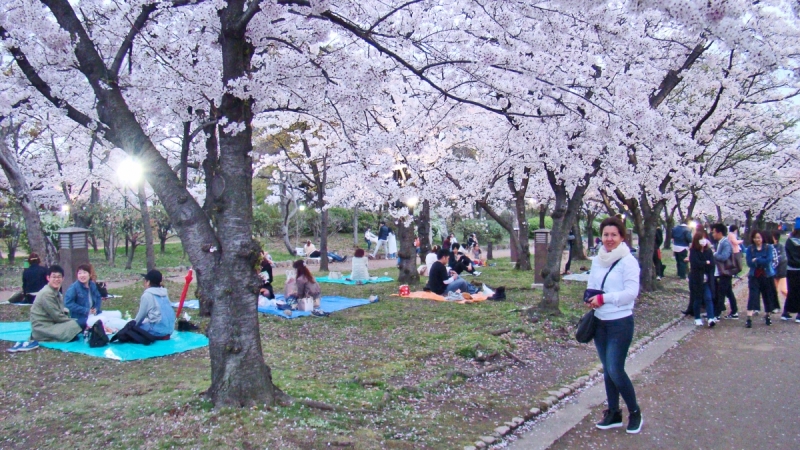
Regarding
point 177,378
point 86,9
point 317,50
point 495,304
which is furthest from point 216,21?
point 495,304

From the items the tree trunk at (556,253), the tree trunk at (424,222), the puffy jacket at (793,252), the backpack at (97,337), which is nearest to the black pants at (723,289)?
the puffy jacket at (793,252)

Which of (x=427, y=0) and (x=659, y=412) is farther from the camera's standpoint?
(x=427, y=0)

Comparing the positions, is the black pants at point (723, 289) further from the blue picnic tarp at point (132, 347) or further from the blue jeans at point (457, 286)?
the blue picnic tarp at point (132, 347)

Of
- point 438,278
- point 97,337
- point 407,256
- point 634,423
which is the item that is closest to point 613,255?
point 634,423

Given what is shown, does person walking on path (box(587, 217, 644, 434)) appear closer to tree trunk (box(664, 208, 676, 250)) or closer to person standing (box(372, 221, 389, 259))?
person standing (box(372, 221, 389, 259))

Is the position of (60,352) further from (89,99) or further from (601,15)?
(601,15)

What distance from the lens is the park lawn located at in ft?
13.2

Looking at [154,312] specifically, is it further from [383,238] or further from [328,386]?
[383,238]

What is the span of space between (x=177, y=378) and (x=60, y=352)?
7.54 feet

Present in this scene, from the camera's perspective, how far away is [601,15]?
603 centimetres

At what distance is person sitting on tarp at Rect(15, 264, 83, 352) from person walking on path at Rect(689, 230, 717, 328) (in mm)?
9176

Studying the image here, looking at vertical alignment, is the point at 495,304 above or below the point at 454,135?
below

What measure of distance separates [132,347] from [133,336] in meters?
0.19

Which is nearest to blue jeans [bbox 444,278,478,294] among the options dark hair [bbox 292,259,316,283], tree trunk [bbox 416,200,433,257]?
dark hair [bbox 292,259,316,283]
